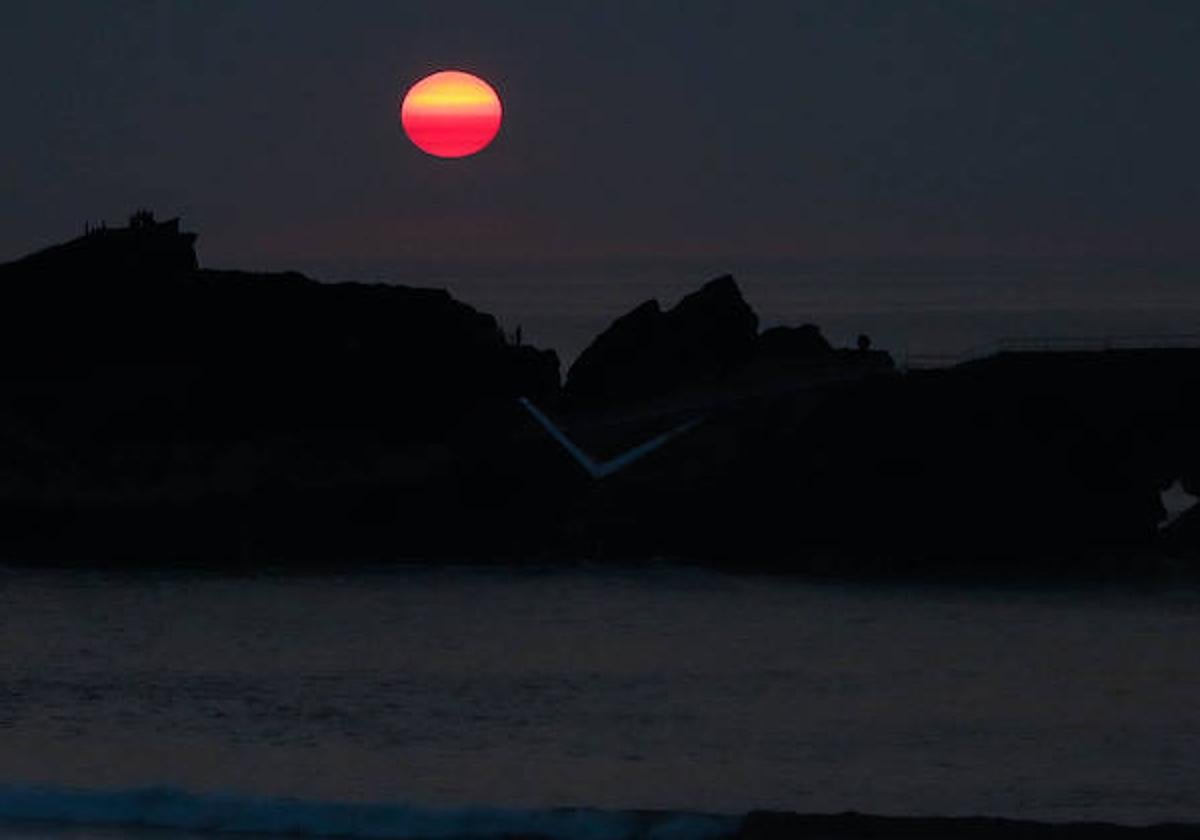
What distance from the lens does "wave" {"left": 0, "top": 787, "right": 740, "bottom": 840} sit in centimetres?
1628

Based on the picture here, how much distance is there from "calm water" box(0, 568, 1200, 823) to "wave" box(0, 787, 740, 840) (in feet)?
9.64

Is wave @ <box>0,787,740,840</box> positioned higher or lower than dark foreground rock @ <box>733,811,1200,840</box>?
lower

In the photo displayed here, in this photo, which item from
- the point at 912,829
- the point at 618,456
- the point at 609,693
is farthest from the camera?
the point at 618,456

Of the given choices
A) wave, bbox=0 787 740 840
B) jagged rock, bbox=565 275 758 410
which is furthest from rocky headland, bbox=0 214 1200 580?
wave, bbox=0 787 740 840

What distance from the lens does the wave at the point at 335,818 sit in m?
16.3

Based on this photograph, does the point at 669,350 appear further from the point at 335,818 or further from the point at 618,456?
the point at 335,818

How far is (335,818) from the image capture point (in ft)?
55.9

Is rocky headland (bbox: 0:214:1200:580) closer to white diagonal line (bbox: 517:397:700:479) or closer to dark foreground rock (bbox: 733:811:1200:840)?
white diagonal line (bbox: 517:397:700:479)

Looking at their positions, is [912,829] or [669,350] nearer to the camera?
[912,829]

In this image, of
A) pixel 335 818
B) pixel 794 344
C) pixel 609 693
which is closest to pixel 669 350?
pixel 794 344

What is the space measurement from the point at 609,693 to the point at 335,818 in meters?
28.7

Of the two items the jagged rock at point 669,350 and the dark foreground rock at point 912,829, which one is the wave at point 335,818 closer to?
the dark foreground rock at point 912,829

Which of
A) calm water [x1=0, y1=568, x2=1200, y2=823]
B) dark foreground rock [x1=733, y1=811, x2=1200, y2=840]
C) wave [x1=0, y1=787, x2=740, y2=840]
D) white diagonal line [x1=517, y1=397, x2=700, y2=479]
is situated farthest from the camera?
white diagonal line [x1=517, y1=397, x2=700, y2=479]

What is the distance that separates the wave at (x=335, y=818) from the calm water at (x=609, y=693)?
9.64 feet
